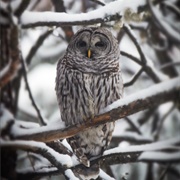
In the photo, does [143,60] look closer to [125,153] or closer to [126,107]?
[125,153]

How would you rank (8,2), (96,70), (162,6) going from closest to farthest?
(8,2) < (96,70) < (162,6)

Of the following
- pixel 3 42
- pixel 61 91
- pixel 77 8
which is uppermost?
pixel 77 8

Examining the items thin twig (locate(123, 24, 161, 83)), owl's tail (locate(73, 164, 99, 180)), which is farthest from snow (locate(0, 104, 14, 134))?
thin twig (locate(123, 24, 161, 83))

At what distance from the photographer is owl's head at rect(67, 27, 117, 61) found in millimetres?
1532

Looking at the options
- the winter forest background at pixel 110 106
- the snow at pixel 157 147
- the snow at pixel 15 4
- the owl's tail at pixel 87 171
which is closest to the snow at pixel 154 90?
the winter forest background at pixel 110 106

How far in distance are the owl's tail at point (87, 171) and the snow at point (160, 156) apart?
1.39 ft

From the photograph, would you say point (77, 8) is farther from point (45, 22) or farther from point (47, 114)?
point (45, 22)

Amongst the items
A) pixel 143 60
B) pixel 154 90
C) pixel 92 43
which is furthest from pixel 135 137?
pixel 154 90

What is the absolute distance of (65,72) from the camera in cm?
148

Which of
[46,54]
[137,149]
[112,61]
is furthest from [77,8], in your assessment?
[137,149]

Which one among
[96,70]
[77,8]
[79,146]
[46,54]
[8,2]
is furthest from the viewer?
[46,54]

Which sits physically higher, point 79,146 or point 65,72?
point 65,72

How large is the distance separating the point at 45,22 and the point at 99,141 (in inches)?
23.8

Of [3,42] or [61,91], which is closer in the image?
[3,42]
